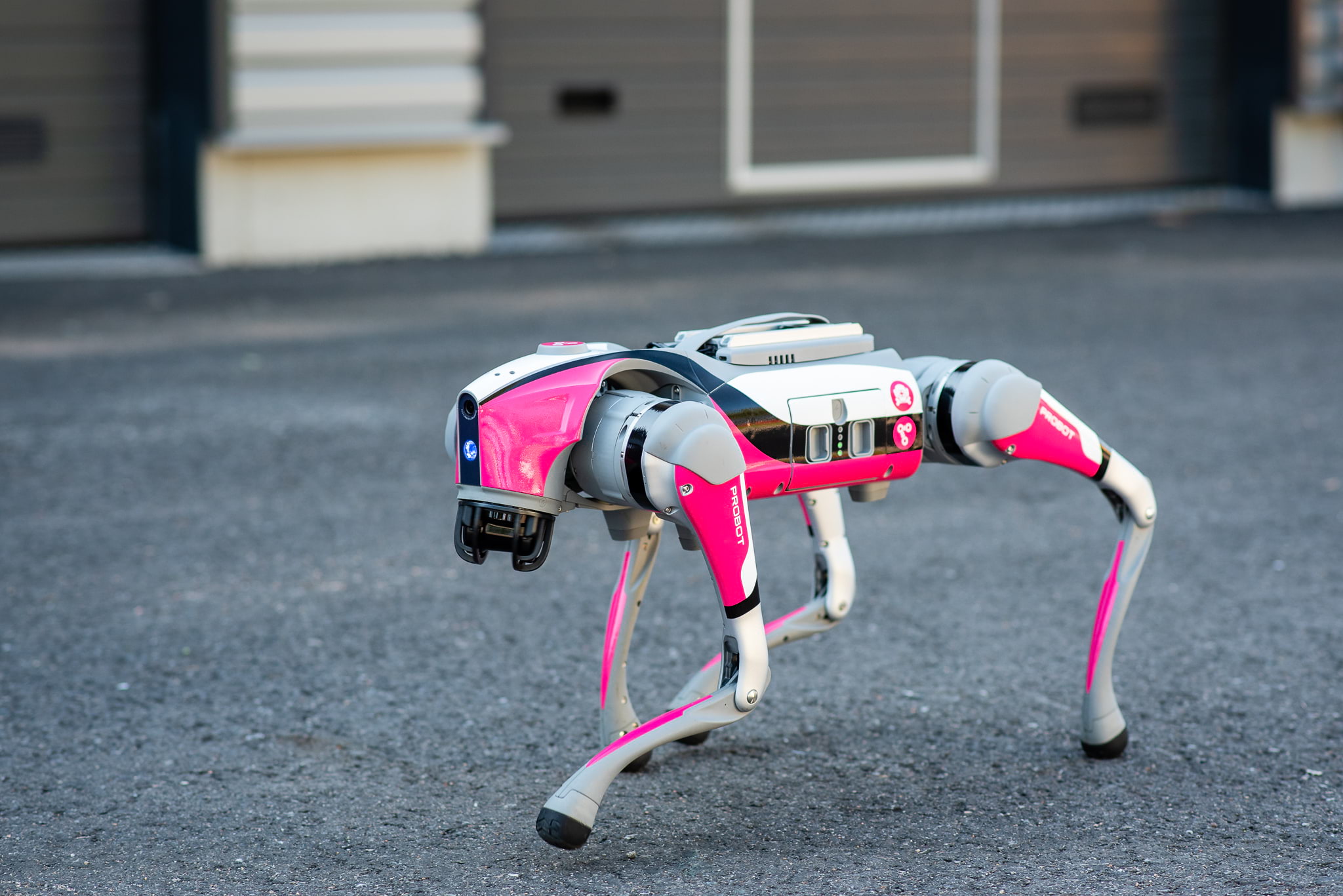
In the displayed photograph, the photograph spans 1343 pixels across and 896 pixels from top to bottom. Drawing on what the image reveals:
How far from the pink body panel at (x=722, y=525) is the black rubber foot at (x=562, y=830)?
0.39 metres

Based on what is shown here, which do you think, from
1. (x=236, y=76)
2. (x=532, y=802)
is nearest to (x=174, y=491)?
(x=532, y=802)

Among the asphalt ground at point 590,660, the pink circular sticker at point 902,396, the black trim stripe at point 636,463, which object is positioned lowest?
the asphalt ground at point 590,660

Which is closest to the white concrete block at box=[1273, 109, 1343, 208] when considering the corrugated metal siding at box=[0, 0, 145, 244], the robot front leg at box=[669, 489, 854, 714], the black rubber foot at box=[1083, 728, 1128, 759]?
the corrugated metal siding at box=[0, 0, 145, 244]

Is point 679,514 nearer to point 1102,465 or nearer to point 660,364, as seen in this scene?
point 660,364

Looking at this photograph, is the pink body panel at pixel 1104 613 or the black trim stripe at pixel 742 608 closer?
the black trim stripe at pixel 742 608

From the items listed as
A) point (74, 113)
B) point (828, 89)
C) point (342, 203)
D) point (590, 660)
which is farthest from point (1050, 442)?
point (828, 89)

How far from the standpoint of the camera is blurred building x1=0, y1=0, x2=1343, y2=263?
9594 mm

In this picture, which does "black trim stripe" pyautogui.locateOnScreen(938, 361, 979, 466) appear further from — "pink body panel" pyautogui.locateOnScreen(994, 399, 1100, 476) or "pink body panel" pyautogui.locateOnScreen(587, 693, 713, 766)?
"pink body panel" pyautogui.locateOnScreen(587, 693, 713, 766)

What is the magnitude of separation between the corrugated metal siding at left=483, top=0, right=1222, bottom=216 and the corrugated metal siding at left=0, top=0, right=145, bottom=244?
2.03 meters

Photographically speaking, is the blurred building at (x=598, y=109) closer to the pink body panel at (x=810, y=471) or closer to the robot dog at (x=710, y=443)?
the robot dog at (x=710, y=443)

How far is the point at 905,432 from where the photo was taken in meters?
2.67

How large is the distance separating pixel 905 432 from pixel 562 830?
783 mm

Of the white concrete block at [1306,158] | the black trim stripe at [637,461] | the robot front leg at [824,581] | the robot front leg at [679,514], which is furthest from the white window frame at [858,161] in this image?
the black trim stripe at [637,461]

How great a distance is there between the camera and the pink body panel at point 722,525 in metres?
2.44
